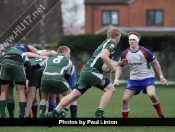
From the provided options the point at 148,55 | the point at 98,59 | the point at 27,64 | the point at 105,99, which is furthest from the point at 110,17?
the point at 105,99

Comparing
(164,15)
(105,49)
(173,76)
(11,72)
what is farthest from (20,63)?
(164,15)

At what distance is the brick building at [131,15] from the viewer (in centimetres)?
4891

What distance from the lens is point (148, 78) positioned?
1157cm

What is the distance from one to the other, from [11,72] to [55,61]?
1.02 meters

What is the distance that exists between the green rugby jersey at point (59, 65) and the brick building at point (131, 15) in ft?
124

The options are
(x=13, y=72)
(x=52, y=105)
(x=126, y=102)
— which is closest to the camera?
(x=13, y=72)

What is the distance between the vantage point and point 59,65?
10.9 meters

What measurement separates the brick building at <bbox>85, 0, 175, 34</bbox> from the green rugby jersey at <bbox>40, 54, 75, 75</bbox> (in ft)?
124

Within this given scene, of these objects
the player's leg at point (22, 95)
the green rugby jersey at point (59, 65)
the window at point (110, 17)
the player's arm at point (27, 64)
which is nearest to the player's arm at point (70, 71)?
the green rugby jersey at point (59, 65)

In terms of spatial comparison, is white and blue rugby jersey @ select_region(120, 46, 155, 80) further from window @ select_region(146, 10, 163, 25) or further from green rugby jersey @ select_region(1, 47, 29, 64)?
window @ select_region(146, 10, 163, 25)

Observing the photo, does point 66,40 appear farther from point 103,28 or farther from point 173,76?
point 103,28

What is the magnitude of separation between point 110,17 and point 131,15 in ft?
7.20

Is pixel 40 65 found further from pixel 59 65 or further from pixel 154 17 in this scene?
pixel 154 17

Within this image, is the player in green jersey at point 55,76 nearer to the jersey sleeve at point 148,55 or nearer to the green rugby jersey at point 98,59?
the green rugby jersey at point 98,59
